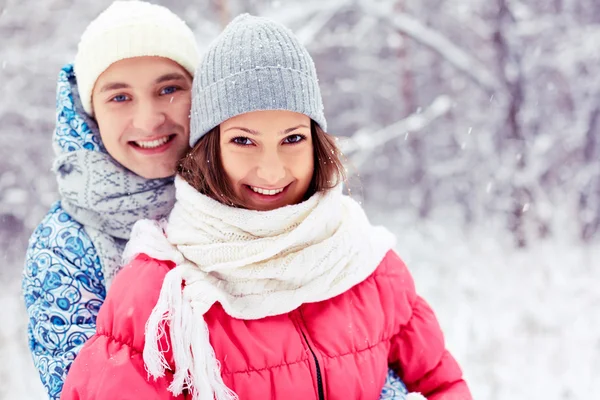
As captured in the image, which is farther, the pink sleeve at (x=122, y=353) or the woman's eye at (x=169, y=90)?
the woman's eye at (x=169, y=90)

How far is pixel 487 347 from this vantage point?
534 cm

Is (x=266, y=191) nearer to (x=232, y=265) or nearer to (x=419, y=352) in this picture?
(x=232, y=265)

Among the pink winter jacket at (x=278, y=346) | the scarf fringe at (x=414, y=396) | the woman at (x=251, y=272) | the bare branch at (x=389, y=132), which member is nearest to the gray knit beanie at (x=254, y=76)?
the woman at (x=251, y=272)

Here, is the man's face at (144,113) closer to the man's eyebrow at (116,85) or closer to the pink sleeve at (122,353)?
the man's eyebrow at (116,85)

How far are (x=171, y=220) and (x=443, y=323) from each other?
183 inches

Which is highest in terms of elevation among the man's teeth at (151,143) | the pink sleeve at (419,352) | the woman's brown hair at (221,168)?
the man's teeth at (151,143)

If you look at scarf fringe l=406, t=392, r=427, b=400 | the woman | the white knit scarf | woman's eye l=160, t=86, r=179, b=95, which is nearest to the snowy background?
scarf fringe l=406, t=392, r=427, b=400

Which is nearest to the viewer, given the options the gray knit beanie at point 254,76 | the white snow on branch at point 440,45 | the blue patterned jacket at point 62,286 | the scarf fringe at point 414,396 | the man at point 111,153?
the gray knit beanie at point 254,76

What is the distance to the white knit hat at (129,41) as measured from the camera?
6.81 feet

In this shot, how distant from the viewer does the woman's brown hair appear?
1.75 m

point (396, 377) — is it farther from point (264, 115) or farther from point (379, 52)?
point (379, 52)

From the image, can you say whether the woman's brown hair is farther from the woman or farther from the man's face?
the man's face

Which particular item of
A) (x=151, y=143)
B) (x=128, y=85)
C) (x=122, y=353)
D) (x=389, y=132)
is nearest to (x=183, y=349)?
(x=122, y=353)

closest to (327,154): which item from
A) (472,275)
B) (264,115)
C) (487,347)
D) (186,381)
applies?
(264,115)
